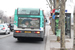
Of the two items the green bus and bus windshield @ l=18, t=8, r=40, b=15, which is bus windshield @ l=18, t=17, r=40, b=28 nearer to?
the green bus

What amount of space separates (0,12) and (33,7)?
74.6 metres

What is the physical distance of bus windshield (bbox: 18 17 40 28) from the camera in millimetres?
11289

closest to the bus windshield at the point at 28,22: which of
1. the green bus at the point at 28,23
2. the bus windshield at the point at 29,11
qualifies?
the green bus at the point at 28,23

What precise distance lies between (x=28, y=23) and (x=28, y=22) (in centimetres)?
8

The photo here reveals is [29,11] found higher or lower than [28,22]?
higher

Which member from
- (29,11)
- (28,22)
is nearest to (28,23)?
(28,22)

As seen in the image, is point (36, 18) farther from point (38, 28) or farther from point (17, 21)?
point (17, 21)

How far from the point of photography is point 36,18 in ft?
36.9

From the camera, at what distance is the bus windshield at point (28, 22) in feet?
37.0

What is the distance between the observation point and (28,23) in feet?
37.6

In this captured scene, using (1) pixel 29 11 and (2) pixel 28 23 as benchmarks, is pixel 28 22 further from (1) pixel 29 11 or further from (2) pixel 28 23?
(1) pixel 29 11

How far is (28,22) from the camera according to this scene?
11445mm

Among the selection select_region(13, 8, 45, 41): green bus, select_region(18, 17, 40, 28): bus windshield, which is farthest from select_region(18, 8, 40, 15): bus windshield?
select_region(18, 17, 40, 28): bus windshield

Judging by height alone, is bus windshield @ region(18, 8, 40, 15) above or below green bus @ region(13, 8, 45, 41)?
above
